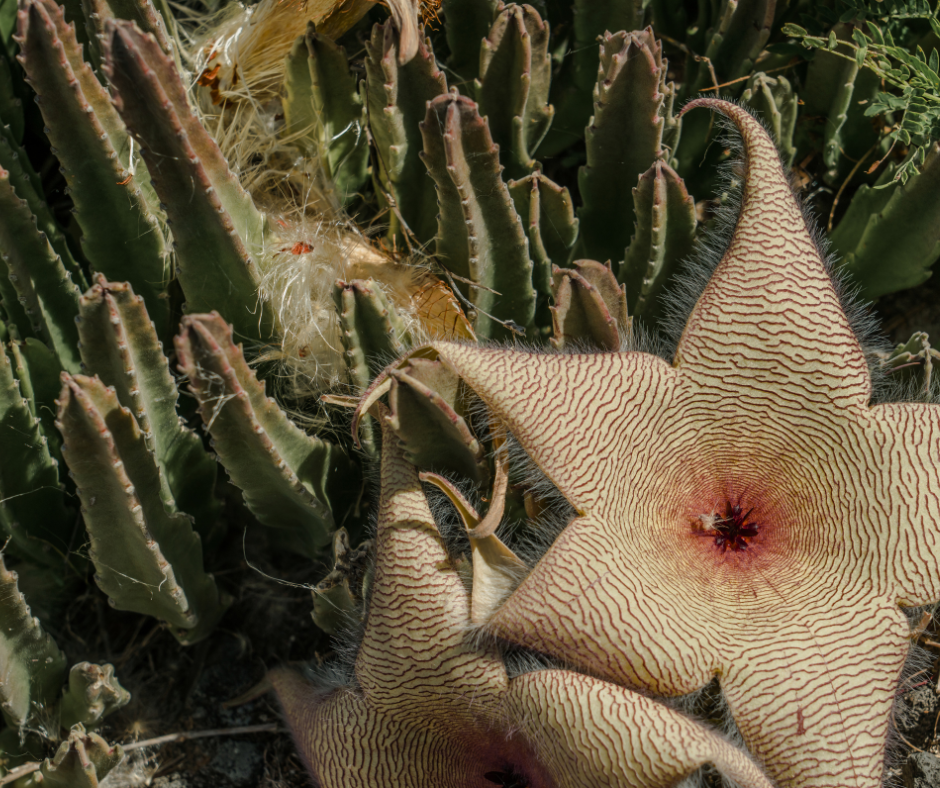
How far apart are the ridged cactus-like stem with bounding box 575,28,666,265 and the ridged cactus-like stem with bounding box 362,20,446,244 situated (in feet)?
0.94

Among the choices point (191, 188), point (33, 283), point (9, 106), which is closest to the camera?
point (191, 188)

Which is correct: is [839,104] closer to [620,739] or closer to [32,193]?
[620,739]

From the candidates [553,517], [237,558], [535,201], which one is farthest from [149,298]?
[553,517]

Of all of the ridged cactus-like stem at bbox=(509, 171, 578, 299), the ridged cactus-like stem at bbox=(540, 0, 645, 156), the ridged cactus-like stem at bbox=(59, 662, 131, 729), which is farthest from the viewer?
the ridged cactus-like stem at bbox=(540, 0, 645, 156)

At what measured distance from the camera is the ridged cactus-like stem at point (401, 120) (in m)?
1.38

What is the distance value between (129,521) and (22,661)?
35 centimetres

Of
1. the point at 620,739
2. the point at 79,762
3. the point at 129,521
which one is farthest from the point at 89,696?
the point at 620,739

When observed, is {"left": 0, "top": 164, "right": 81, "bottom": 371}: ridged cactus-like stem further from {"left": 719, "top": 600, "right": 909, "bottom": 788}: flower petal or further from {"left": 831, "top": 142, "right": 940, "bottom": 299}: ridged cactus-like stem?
{"left": 831, "top": 142, "right": 940, "bottom": 299}: ridged cactus-like stem

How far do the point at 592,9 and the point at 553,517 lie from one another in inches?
41.4

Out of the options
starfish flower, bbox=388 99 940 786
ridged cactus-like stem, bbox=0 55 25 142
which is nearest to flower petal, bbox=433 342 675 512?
starfish flower, bbox=388 99 940 786

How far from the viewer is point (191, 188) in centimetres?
117

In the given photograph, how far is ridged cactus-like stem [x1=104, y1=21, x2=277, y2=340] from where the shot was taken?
105 centimetres

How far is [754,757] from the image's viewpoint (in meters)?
0.95

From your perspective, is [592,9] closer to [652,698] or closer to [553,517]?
[553,517]
